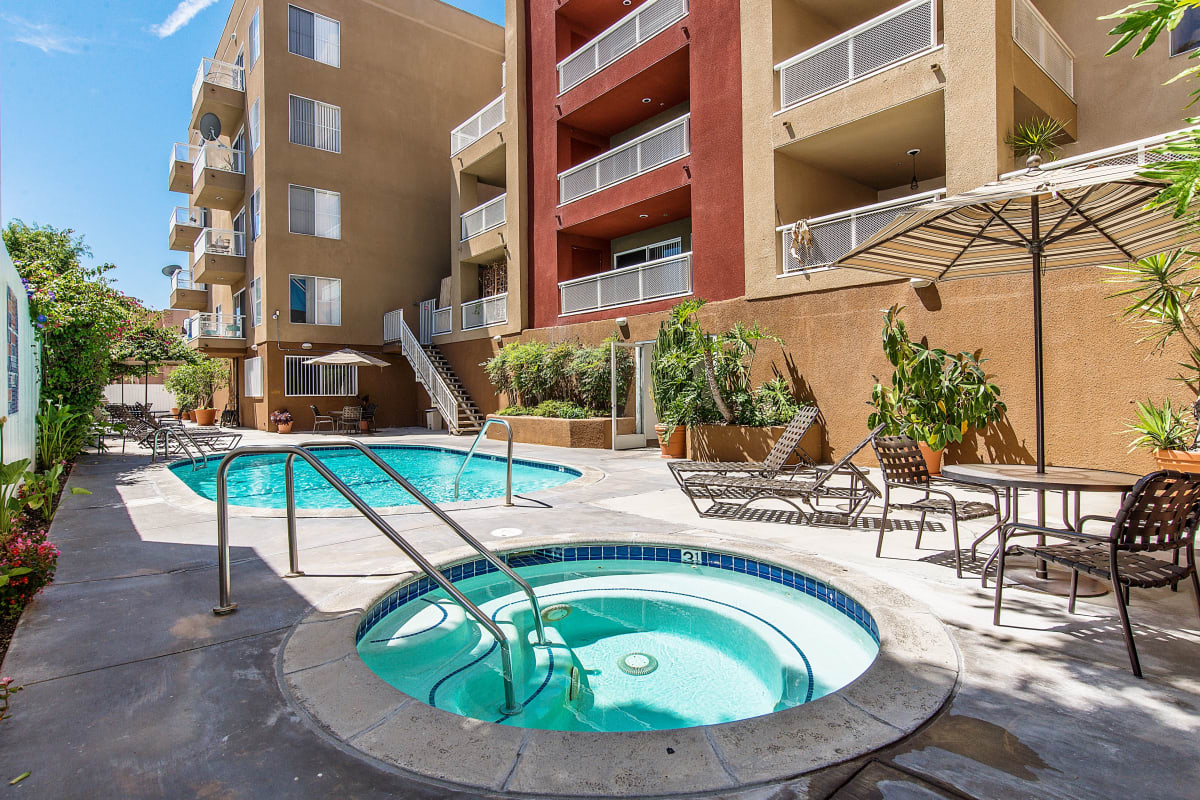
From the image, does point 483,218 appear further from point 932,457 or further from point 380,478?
point 932,457

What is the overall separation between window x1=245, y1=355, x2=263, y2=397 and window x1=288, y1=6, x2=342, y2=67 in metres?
9.99

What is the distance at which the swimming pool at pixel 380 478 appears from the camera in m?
9.19

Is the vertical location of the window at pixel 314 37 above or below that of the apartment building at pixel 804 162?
above

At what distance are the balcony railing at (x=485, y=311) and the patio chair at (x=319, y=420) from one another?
209 inches

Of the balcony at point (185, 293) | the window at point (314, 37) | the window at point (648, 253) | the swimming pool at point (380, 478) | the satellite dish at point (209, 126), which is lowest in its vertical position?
the swimming pool at point (380, 478)

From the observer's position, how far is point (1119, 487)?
10.6ft

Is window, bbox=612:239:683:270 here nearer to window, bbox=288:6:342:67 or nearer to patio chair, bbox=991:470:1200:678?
window, bbox=288:6:342:67

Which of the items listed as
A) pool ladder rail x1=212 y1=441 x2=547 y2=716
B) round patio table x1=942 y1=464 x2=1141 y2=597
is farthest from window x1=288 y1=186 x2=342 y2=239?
round patio table x1=942 y1=464 x2=1141 y2=597

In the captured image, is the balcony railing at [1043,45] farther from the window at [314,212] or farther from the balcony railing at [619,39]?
the window at [314,212]

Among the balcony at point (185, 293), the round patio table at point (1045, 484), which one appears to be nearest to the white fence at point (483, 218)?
the balcony at point (185, 293)

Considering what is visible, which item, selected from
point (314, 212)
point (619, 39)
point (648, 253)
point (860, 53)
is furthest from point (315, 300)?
point (860, 53)

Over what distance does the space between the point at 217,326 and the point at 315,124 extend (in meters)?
7.66

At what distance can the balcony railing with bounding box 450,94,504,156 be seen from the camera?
59.5ft

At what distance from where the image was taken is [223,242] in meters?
21.3
